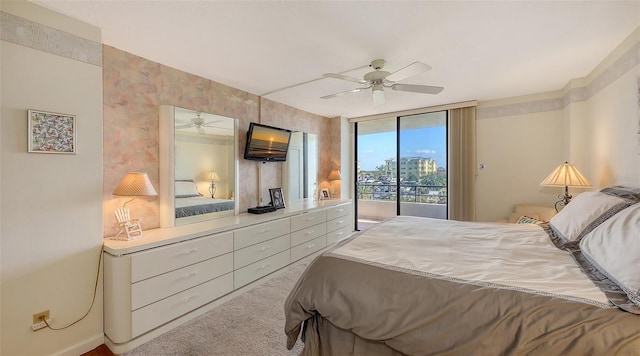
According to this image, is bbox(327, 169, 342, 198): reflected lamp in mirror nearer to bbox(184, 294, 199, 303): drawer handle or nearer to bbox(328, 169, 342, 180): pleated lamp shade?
bbox(328, 169, 342, 180): pleated lamp shade

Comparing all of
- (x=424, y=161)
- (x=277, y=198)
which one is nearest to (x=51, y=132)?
(x=277, y=198)

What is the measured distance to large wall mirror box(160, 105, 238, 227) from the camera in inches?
102

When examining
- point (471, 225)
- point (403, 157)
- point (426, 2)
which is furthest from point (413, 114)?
point (426, 2)

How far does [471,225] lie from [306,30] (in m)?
2.49

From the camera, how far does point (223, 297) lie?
8.38 ft

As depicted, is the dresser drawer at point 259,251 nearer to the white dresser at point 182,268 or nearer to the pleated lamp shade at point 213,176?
the white dresser at point 182,268

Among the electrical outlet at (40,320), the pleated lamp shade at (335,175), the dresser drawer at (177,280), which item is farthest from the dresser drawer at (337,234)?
the electrical outlet at (40,320)

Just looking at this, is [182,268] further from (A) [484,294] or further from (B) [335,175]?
(B) [335,175]

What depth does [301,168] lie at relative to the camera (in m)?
4.56

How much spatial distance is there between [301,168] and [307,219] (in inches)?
45.4

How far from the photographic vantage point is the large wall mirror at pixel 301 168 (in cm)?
426

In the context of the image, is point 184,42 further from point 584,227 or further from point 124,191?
Result: point 584,227

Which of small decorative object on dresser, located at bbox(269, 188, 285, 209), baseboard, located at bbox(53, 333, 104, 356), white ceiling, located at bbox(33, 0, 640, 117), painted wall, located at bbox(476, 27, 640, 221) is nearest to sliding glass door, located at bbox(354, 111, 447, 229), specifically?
painted wall, located at bbox(476, 27, 640, 221)

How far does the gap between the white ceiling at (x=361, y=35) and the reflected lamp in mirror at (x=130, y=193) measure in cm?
120
